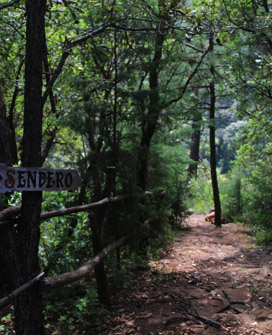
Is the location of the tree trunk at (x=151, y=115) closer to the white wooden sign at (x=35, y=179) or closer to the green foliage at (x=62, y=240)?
the green foliage at (x=62, y=240)

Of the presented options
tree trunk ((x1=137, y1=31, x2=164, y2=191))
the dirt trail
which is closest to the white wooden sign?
the dirt trail

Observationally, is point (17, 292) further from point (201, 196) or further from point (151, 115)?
point (201, 196)

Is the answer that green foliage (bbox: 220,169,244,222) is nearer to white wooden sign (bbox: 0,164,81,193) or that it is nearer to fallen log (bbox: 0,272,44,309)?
white wooden sign (bbox: 0,164,81,193)

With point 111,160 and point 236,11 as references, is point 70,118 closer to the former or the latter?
point 111,160

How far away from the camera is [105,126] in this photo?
Answer: 5914 mm

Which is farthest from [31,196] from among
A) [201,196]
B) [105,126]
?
[201,196]

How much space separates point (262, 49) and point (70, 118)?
14.5ft

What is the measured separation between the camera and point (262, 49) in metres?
7.20

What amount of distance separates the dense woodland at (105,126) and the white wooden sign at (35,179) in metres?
0.11

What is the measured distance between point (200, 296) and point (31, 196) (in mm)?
3055

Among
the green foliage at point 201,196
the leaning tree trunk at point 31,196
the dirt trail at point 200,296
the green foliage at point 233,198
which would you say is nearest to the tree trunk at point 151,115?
the dirt trail at point 200,296

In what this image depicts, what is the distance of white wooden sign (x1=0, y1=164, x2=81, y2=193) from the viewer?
8.48 feet

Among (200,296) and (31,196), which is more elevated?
(31,196)

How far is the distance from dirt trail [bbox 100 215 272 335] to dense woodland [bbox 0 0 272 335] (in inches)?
15.7
